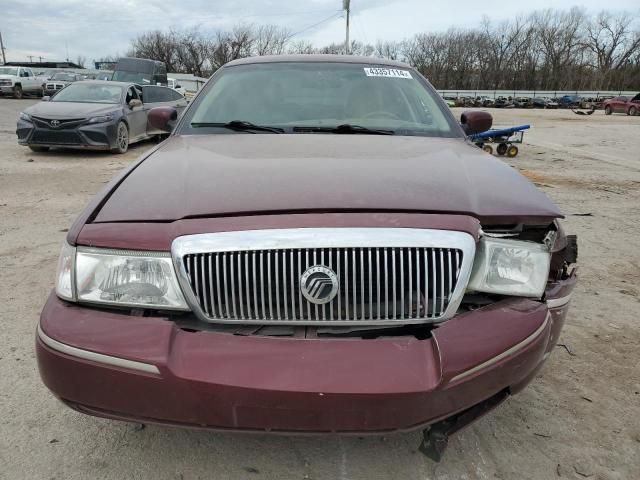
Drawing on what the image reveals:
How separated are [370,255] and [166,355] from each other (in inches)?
26.3

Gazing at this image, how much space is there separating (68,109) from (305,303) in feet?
31.2

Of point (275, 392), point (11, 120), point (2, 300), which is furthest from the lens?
point (11, 120)

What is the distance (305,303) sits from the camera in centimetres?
156

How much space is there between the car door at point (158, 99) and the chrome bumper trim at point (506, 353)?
35.1ft

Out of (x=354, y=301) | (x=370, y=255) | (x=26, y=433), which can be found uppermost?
(x=370, y=255)

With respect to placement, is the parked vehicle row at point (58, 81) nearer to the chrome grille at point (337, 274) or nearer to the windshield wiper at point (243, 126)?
the windshield wiper at point (243, 126)

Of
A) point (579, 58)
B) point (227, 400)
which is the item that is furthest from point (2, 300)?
point (579, 58)

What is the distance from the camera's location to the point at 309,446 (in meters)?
1.98

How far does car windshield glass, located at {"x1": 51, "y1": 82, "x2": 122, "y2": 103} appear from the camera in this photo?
10086 millimetres

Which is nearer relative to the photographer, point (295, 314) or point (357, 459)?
point (295, 314)

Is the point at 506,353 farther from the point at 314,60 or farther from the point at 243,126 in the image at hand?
the point at 314,60

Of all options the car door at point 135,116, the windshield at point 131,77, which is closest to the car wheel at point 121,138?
the car door at point 135,116

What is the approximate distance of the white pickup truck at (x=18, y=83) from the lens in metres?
28.5

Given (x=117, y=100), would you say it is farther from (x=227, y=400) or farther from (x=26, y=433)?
(x=227, y=400)
